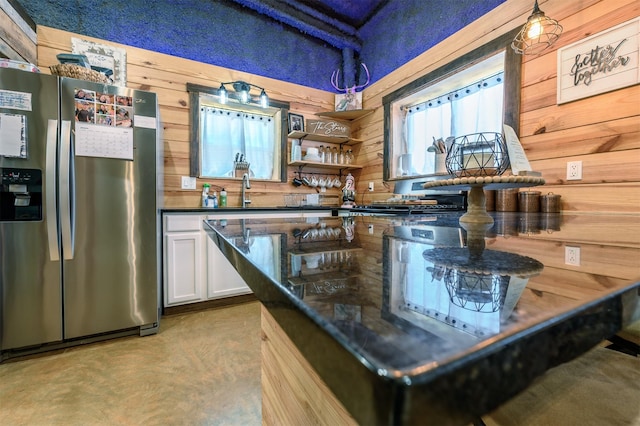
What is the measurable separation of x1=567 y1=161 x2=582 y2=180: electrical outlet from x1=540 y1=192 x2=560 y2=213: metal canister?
0.14 meters

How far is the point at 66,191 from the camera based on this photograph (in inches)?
70.7

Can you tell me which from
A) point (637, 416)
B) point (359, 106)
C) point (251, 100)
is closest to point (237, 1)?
point (251, 100)

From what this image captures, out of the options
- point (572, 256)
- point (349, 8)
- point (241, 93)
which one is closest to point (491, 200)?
point (572, 256)

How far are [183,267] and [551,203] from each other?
2684 millimetres

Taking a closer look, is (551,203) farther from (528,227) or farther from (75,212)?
(75,212)

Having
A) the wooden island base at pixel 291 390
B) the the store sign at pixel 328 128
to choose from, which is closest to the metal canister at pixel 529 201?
the wooden island base at pixel 291 390

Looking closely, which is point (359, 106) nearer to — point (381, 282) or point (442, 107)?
point (442, 107)

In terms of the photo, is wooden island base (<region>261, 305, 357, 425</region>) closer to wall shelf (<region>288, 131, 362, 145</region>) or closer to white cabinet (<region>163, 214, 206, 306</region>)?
white cabinet (<region>163, 214, 206, 306</region>)

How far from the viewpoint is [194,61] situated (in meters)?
2.82

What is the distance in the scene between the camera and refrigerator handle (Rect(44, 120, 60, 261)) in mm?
1749

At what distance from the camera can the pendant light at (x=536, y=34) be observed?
1.61 meters

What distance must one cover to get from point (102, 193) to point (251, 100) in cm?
175

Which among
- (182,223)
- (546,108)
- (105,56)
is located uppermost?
(105,56)

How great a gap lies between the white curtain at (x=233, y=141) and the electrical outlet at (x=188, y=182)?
20 centimetres
